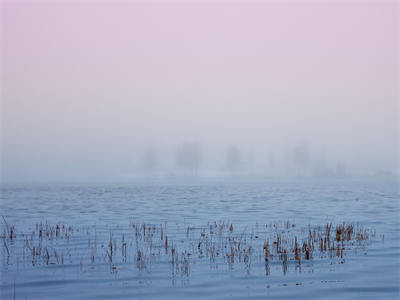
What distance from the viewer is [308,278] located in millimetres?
12094

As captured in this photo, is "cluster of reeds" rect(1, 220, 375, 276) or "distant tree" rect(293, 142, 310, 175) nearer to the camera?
"cluster of reeds" rect(1, 220, 375, 276)

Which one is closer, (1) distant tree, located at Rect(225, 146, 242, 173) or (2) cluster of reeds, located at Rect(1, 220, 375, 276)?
(2) cluster of reeds, located at Rect(1, 220, 375, 276)

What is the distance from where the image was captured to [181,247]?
1714 cm

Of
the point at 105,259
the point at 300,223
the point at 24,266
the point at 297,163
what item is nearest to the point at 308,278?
the point at 105,259

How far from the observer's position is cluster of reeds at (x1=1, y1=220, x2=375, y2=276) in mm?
14508

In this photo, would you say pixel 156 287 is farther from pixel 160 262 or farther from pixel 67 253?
pixel 67 253

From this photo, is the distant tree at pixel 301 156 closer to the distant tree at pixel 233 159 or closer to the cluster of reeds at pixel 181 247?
the distant tree at pixel 233 159

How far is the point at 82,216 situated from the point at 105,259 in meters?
15.9

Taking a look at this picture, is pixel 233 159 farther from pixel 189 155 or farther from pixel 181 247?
pixel 181 247

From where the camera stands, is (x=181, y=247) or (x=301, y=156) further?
(x=301, y=156)

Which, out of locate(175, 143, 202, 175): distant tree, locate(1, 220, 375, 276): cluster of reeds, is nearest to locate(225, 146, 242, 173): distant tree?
locate(175, 143, 202, 175): distant tree

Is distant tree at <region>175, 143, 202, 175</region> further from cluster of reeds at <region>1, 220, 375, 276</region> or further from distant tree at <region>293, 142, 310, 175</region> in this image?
cluster of reeds at <region>1, 220, 375, 276</region>

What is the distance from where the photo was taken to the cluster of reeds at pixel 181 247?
1451 centimetres

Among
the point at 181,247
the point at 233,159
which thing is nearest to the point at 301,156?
the point at 233,159
